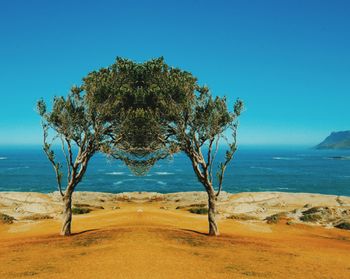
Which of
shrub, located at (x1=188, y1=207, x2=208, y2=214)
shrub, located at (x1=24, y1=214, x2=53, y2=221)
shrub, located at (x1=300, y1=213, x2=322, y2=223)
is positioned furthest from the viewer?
shrub, located at (x1=188, y1=207, x2=208, y2=214)

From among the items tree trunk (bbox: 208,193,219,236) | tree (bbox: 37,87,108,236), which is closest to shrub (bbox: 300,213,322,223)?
tree trunk (bbox: 208,193,219,236)

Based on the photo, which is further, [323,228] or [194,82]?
[323,228]

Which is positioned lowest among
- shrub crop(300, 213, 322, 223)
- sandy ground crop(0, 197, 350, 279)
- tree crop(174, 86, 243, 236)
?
sandy ground crop(0, 197, 350, 279)

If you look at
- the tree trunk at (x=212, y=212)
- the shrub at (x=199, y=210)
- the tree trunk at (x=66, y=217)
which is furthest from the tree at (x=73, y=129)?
the shrub at (x=199, y=210)

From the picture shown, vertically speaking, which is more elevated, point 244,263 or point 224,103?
point 224,103

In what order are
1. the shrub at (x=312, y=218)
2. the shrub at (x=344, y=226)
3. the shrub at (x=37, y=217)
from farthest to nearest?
the shrub at (x=37, y=217)
the shrub at (x=312, y=218)
the shrub at (x=344, y=226)

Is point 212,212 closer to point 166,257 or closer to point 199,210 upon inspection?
point 166,257

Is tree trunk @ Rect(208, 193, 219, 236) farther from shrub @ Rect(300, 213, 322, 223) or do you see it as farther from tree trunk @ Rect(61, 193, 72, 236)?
shrub @ Rect(300, 213, 322, 223)

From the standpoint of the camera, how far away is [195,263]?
18.0 meters

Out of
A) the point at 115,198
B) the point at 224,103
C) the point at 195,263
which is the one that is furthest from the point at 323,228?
the point at 115,198

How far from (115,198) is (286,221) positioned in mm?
36500

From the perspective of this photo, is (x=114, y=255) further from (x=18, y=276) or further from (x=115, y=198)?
(x=115, y=198)

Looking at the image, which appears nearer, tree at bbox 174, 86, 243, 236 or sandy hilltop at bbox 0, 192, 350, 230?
tree at bbox 174, 86, 243, 236

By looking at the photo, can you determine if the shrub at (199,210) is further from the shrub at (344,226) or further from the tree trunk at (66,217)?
the tree trunk at (66,217)
